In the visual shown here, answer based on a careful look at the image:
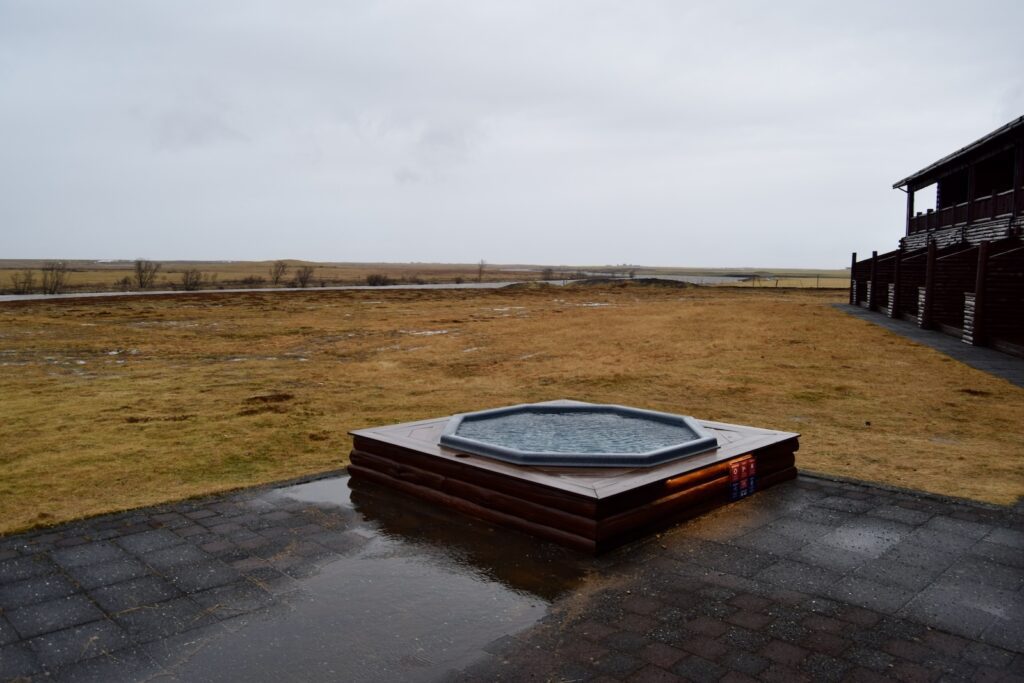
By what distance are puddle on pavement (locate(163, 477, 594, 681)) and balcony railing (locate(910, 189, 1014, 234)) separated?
797 inches

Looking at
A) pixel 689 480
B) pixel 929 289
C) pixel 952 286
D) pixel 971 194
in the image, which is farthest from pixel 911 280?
pixel 689 480

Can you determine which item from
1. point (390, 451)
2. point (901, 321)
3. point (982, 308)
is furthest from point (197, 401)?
point (901, 321)

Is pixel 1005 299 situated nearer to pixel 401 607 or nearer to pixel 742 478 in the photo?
pixel 742 478

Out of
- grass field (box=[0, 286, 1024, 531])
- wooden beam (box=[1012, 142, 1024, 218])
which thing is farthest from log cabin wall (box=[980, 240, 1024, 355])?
wooden beam (box=[1012, 142, 1024, 218])

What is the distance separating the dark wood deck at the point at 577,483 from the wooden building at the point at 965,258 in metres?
12.0

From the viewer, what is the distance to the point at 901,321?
22.4m

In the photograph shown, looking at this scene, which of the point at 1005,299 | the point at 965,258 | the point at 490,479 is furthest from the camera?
the point at 965,258

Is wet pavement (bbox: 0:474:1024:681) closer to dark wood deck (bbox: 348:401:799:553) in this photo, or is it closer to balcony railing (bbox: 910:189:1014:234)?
dark wood deck (bbox: 348:401:799:553)

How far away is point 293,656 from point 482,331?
58.6ft

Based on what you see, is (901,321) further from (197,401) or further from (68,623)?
(68,623)

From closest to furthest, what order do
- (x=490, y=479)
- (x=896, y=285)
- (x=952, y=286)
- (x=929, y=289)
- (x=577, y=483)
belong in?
(x=577, y=483)
(x=490, y=479)
(x=952, y=286)
(x=929, y=289)
(x=896, y=285)

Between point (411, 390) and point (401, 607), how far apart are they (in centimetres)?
809

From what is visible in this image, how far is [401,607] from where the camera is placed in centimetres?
401

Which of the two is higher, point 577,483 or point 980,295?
point 980,295
